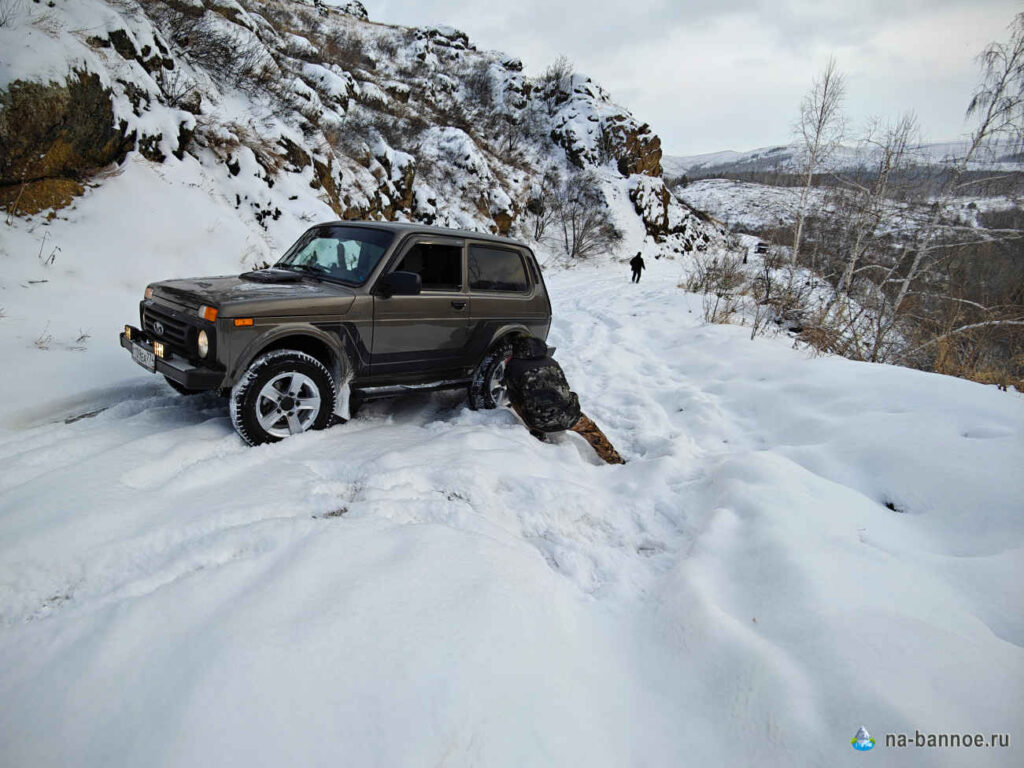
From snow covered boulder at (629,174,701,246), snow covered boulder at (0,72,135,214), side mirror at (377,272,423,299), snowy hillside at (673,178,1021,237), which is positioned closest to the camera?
side mirror at (377,272,423,299)

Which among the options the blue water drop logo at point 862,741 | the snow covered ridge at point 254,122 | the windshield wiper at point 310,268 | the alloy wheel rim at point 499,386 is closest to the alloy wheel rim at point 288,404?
the windshield wiper at point 310,268

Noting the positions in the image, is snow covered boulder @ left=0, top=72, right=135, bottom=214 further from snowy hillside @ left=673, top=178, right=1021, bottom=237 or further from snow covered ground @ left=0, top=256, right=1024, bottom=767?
snowy hillside @ left=673, top=178, right=1021, bottom=237

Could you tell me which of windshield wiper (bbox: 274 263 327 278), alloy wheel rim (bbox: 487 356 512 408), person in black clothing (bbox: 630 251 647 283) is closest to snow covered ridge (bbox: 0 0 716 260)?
windshield wiper (bbox: 274 263 327 278)

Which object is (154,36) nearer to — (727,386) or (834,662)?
(727,386)

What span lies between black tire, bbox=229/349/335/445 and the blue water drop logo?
3.38 m

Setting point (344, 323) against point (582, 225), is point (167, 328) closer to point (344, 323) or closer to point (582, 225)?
point (344, 323)

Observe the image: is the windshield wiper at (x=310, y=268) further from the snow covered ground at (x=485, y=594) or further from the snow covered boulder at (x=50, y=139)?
the snow covered boulder at (x=50, y=139)

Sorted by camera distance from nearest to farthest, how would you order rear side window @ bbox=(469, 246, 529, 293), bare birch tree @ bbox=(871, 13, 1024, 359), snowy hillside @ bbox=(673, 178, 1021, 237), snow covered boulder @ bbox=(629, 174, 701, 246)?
rear side window @ bbox=(469, 246, 529, 293) → bare birch tree @ bbox=(871, 13, 1024, 359) → snow covered boulder @ bbox=(629, 174, 701, 246) → snowy hillside @ bbox=(673, 178, 1021, 237)

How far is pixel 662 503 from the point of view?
10.5 feet

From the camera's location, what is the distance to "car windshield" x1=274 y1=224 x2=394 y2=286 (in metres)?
3.93

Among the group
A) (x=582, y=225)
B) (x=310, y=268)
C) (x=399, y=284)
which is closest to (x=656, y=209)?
(x=582, y=225)

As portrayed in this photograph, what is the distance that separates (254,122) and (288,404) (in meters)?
10.5

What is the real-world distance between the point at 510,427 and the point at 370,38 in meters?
41.8

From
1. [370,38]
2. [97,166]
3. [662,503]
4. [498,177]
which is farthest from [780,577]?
[370,38]
